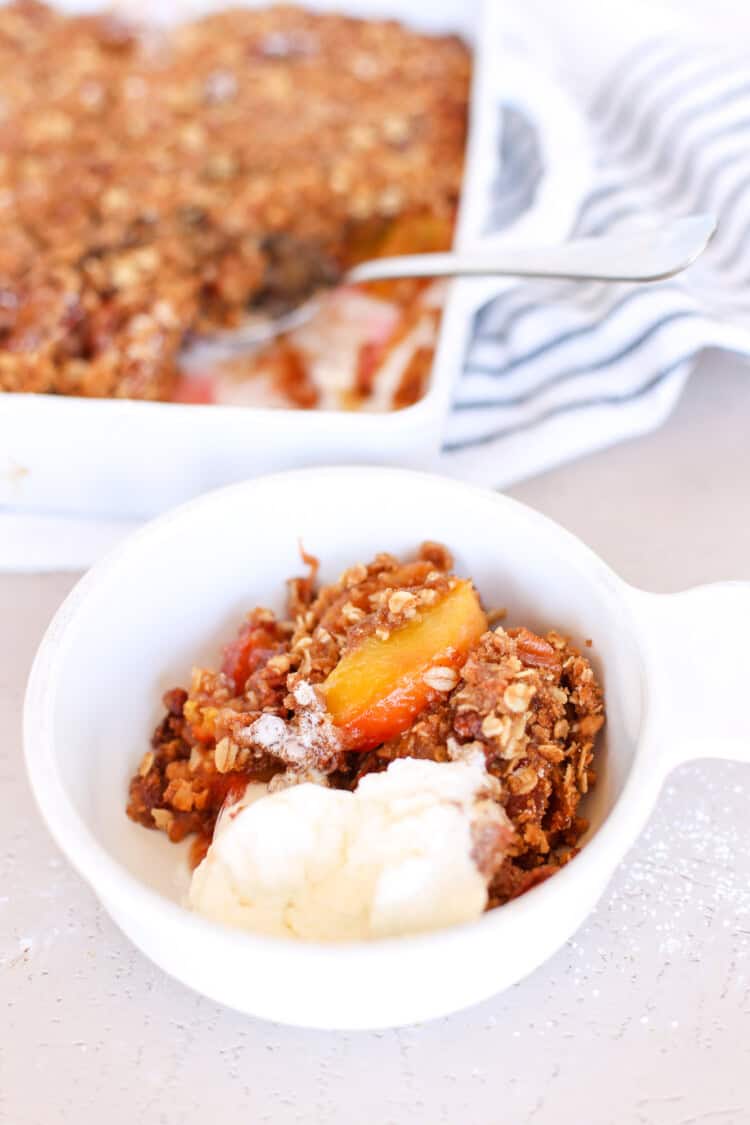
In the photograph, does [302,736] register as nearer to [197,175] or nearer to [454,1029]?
[454,1029]

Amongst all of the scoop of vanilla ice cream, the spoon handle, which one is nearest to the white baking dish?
the spoon handle

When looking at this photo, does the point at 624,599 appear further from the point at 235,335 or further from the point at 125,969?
the point at 235,335

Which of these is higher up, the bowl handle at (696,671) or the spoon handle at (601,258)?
the spoon handle at (601,258)

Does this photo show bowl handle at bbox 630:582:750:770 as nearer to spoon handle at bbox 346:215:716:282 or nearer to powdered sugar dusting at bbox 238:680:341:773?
powdered sugar dusting at bbox 238:680:341:773

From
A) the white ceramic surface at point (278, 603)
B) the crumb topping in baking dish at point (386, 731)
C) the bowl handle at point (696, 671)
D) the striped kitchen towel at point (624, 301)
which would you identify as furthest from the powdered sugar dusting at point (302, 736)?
the striped kitchen towel at point (624, 301)

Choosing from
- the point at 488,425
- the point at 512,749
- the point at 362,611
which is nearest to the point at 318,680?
the point at 362,611

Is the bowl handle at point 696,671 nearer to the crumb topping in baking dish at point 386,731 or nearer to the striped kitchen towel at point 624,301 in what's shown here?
the crumb topping in baking dish at point 386,731
